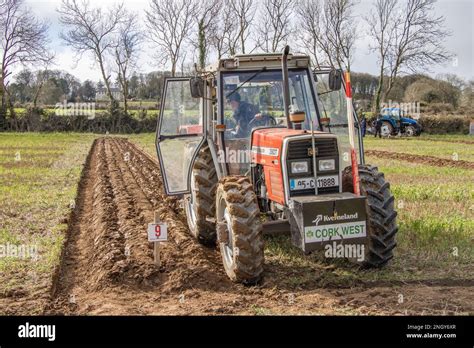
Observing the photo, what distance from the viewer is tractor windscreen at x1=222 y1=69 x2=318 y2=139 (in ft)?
25.2

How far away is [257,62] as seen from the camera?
25.1 feet

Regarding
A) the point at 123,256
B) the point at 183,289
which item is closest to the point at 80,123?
the point at 123,256

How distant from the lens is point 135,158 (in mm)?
21609

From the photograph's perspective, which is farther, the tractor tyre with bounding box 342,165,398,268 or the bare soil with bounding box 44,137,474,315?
the tractor tyre with bounding box 342,165,398,268

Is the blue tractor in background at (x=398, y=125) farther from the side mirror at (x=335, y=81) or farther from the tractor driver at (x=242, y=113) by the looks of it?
the side mirror at (x=335, y=81)

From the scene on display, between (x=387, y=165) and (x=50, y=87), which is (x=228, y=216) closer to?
(x=387, y=165)

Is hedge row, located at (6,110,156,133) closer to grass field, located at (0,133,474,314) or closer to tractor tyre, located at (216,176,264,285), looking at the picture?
grass field, located at (0,133,474,314)

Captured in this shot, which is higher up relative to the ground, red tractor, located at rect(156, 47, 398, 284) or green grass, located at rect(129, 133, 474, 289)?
red tractor, located at rect(156, 47, 398, 284)

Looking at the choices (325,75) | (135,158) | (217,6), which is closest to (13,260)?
(325,75)

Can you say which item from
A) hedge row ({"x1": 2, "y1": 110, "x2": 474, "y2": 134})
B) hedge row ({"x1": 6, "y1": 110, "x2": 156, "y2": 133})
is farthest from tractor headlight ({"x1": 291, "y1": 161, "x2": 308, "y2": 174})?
hedge row ({"x1": 6, "y1": 110, "x2": 156, "y2": 133})

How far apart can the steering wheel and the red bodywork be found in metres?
0.25

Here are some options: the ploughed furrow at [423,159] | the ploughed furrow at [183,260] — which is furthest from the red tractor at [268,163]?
the ploughed furrow at [423,159]

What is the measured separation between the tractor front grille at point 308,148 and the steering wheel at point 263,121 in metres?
1.16

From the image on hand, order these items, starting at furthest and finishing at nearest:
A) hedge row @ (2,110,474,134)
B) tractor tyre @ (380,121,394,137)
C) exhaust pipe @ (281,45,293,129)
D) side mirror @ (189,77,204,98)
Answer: hedge row @ (2,110,474,134) < tractor tyre @ (380,121,394,137) < side mirror @ (189,77,204,98) < exhaust pipe @ (281,45,293,129)
